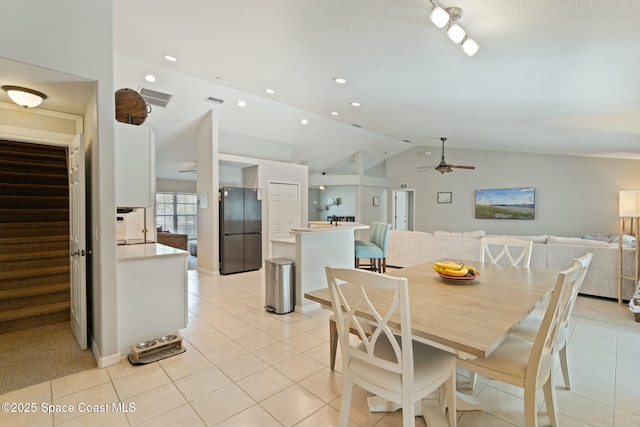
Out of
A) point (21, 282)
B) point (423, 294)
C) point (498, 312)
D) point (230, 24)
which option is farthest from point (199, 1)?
point (21, 282)

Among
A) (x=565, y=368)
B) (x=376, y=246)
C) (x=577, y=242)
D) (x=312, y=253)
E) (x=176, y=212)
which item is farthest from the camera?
(x=176, y=212)

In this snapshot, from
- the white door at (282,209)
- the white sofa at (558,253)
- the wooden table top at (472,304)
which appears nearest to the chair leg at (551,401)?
the wooden table top at (472,304)

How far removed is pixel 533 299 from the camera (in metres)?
1.75

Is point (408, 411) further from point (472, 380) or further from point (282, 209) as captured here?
point (282, 209)

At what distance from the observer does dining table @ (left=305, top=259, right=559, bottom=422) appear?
127cm

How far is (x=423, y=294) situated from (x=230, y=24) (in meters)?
2.71

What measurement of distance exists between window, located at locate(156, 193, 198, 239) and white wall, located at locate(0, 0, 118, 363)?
719cm

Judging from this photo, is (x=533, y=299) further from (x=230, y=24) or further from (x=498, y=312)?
(x=230, y=24)

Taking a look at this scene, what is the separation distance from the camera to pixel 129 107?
292cm

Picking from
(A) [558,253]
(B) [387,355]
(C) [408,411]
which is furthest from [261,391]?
(A) [558,253]

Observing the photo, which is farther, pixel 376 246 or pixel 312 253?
pixel 376 246

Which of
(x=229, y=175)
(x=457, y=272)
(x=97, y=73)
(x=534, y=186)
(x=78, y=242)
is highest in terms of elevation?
(x=97, y=73)

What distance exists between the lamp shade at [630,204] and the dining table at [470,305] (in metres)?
2.78

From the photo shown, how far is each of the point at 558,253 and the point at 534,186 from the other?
3.99 meters
